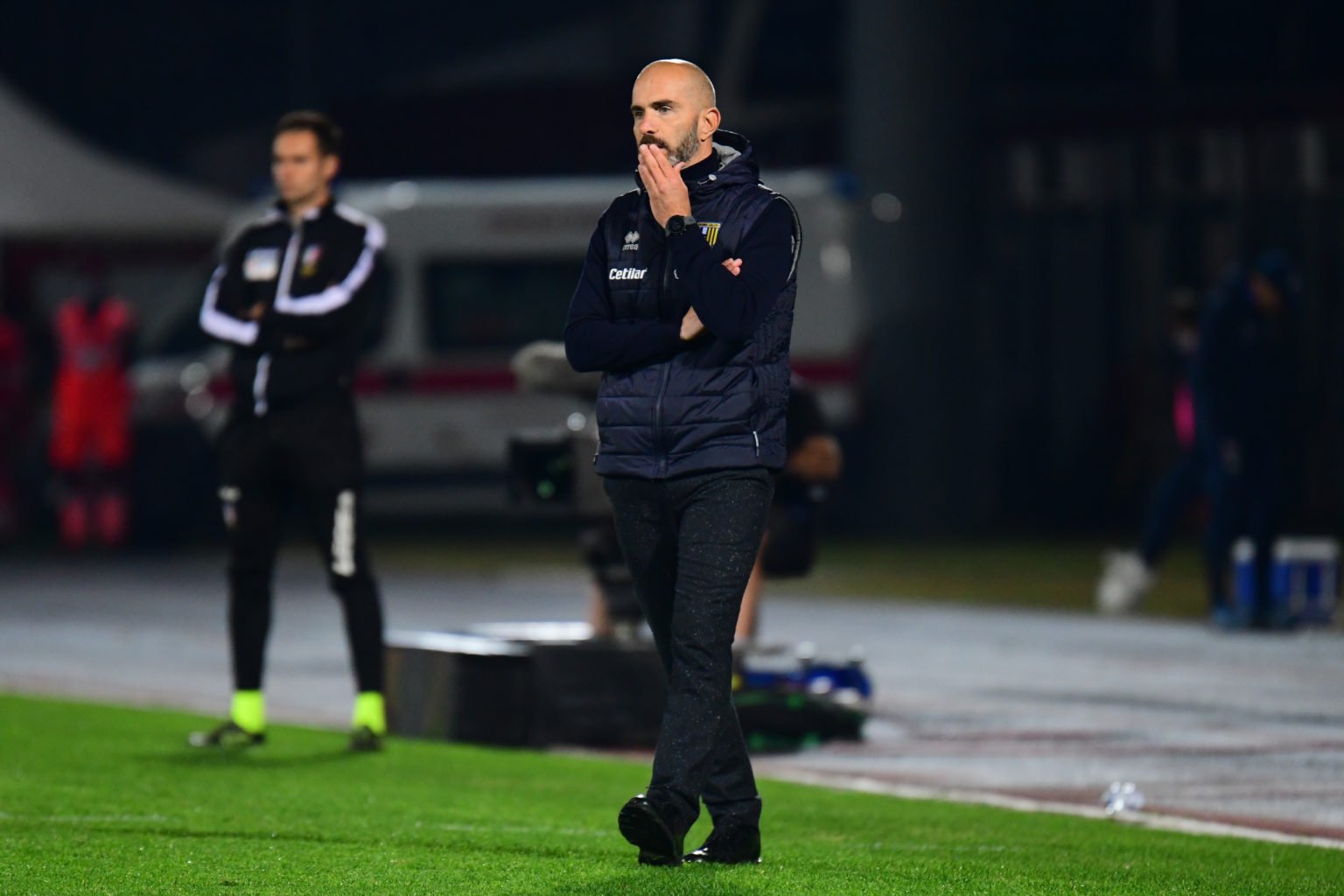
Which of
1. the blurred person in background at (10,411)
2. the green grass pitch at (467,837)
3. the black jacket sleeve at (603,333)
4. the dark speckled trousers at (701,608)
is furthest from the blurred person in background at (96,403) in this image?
the dark speckled trousers at (701,608)

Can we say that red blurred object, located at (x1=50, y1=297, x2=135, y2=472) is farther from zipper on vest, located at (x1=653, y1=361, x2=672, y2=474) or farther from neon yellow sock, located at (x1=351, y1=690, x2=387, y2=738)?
zipper on vest, located at (x1=653, y1=361, x2=672, y2=474)

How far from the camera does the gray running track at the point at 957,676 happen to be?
8891 mm

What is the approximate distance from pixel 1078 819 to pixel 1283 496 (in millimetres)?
6491

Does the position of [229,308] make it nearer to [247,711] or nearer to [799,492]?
[247,711]

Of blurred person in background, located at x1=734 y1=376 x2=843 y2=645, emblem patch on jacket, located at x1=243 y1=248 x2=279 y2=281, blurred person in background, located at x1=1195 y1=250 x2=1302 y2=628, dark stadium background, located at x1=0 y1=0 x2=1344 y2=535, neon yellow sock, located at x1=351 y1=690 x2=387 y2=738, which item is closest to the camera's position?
emblem patch on jacket, located at x1=243 y1=248 x2=279 y2=281

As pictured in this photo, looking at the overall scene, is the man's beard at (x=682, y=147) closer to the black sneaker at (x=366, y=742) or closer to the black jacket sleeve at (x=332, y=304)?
the black jacket sleeve at (x=332, y=304)

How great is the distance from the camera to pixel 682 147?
6.11 meters

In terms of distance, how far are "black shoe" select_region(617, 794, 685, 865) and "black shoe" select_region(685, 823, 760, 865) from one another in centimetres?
11

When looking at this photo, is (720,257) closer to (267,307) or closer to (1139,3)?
(267,307)

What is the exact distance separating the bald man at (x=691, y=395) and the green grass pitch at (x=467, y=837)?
23cm

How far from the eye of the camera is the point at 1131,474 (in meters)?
23.4

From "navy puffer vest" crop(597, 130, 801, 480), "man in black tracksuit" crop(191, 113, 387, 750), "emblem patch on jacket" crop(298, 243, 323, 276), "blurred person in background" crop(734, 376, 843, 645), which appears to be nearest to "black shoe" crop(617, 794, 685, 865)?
"navy puffer vest" crop(597, 130, 801, 480)

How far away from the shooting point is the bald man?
19.8ft

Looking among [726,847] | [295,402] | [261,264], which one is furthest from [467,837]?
[261,264]
